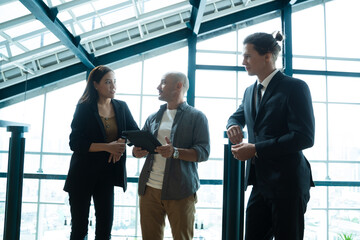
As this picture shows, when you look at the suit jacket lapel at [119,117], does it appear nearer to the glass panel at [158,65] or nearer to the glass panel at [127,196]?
the glass panel at [127,196]

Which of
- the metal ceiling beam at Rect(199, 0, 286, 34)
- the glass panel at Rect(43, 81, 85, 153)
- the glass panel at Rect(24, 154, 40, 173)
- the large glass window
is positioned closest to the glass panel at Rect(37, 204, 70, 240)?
the glass panel at Rect(24, 154, 40, 173)

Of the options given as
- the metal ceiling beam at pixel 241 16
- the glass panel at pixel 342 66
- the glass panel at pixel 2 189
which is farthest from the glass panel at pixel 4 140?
the glass panel at pixel 342 66

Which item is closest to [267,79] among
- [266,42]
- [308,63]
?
[266,42]

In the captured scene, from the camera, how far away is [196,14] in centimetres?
603

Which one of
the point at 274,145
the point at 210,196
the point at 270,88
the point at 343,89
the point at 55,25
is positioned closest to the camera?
the point at 274,145

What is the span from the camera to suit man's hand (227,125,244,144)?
1528 mm

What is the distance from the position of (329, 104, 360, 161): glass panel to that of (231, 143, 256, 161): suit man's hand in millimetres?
6255

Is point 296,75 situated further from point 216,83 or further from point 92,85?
point 92,85

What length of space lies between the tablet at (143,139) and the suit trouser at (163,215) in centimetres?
29

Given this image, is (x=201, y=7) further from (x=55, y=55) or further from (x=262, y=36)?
(x=262, y=36)

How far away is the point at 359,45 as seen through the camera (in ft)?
23.6

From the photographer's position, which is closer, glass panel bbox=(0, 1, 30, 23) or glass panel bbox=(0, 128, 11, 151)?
glass panel bbox=(0, 128, 11, 151)

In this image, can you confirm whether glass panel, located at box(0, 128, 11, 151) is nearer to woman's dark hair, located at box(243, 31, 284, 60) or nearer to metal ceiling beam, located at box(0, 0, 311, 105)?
woman's dark hair, located at box(243, 31, 284, 60)

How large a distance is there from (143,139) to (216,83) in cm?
529
